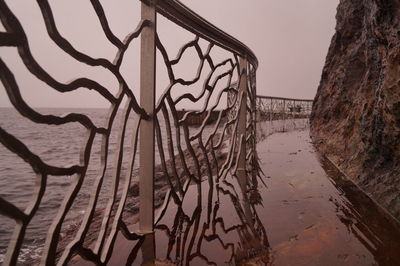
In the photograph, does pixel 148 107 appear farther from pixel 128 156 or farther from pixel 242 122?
pixel 242 122

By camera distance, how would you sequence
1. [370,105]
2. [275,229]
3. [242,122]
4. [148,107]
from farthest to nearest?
[242,122]
[370,105]
[275,229]
[148,107]

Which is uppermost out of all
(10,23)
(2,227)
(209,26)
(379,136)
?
(209,26)

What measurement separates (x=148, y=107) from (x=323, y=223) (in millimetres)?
1563

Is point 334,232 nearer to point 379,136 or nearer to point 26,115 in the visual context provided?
point 379,136

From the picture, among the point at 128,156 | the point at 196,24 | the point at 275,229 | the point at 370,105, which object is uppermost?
the point at 196,24

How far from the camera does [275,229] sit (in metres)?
2.31

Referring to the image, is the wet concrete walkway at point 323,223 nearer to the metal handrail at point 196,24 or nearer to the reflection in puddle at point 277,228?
the reflection in puddle at point 277,228

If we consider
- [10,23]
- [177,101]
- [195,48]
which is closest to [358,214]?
[177,101]

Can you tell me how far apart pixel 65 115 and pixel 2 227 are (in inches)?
178

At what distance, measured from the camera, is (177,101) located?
230cm

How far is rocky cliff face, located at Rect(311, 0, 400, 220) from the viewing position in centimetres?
262

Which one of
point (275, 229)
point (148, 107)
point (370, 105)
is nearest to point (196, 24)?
point (148, 107)

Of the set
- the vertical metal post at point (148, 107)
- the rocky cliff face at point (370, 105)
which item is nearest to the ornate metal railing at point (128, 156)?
the vertical metal post at point (148, 107)

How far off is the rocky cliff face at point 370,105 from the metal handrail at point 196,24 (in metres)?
1.37
